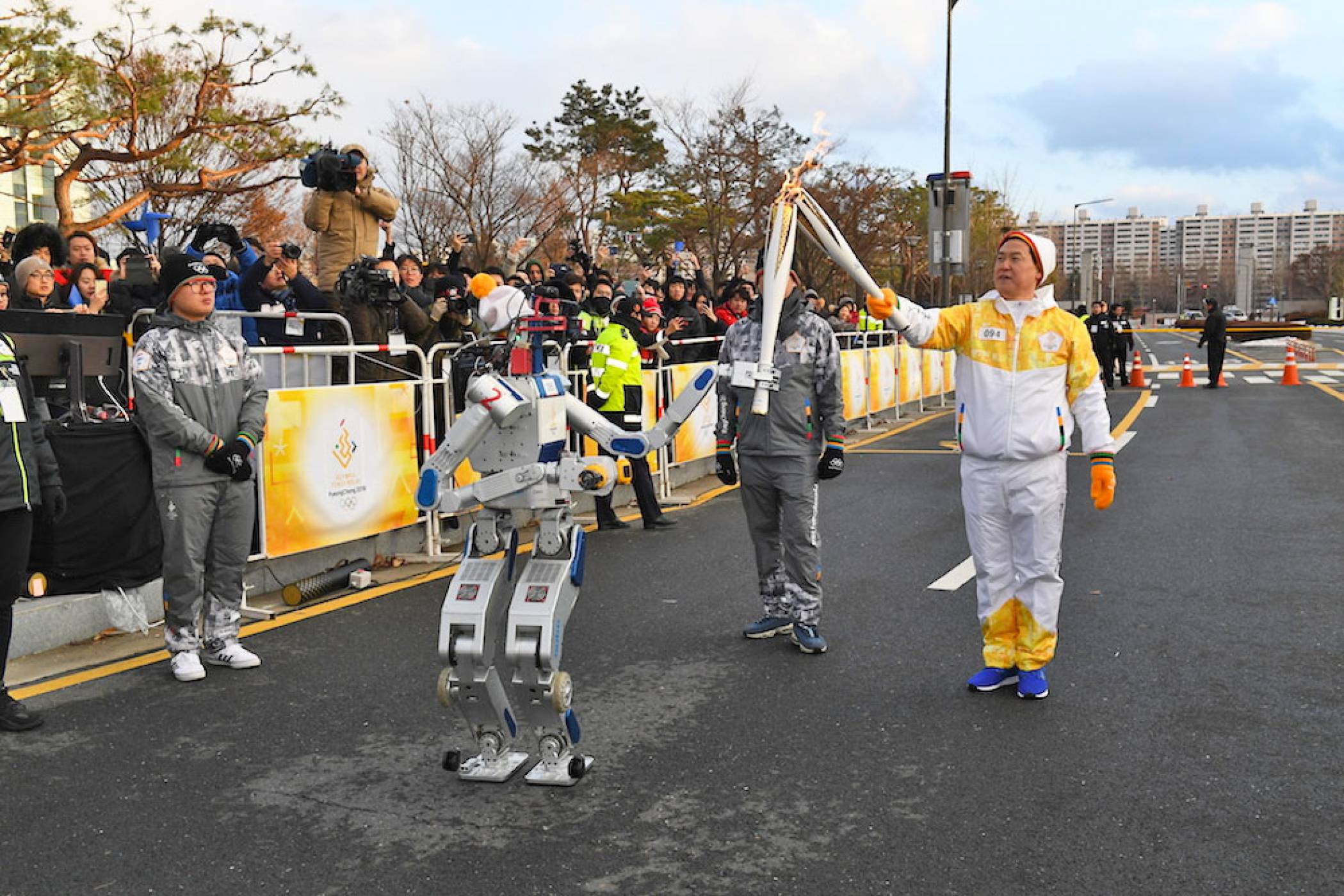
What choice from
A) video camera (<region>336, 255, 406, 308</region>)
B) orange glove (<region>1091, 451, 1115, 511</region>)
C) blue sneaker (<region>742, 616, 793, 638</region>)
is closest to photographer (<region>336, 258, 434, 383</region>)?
video camera (<region>336, 255, 406, 308</region>)

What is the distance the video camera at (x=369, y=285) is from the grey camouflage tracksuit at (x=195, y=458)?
2977 millimetres

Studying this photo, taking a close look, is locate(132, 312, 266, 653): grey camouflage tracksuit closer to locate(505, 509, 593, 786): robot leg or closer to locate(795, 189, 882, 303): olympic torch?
locate(505, 509, 593, 786): robot leg

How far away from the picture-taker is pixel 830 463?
646cm

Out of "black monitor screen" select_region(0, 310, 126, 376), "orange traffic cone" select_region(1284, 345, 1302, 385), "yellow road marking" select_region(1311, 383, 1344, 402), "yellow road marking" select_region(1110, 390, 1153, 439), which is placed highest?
"black monitor screen" select_region(0, 310, 126, 376)

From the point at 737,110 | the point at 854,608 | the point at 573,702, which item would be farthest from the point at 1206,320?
the point at 573,702

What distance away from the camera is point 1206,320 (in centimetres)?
2747

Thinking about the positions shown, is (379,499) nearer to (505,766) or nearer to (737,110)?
(505,766)

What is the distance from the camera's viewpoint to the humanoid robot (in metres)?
4.53

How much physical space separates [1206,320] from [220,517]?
25988mm

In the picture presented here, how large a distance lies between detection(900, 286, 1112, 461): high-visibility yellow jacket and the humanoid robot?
1518mm

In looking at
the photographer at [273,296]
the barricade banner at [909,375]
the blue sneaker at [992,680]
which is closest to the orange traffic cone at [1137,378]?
the barricade banner at [909,375]

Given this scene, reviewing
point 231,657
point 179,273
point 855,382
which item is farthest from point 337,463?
point 855,382

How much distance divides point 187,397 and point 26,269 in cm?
295

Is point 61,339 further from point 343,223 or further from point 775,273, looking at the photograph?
point 775,273
